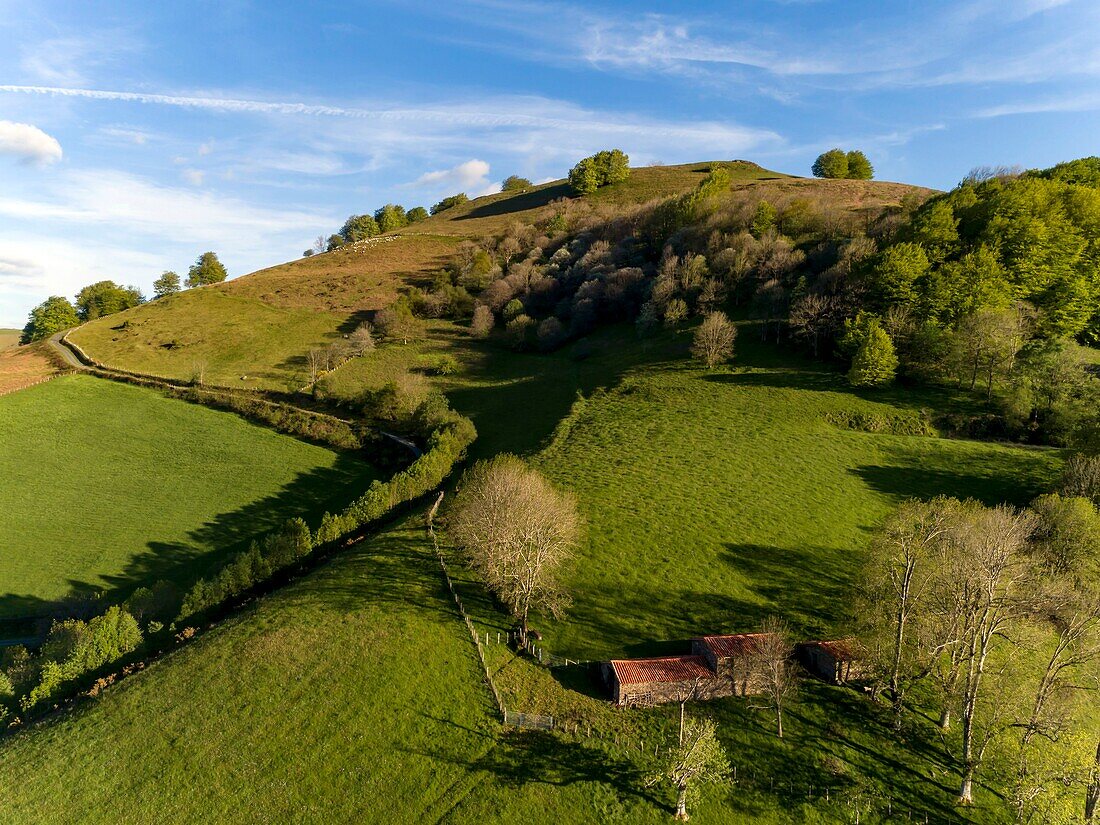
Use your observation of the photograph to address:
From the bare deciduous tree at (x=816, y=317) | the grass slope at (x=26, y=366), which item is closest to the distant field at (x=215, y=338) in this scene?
the grass slope at (x=26, y=366)

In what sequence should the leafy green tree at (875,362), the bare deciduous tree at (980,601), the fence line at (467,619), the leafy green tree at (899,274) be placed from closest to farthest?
the bare deciduous tree at (980,601)
the fence line at (467,619)
the leafy green tree at (875,362)
the leafy green tree at (899,274)

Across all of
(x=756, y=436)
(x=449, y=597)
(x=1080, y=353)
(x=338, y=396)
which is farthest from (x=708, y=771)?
(x=338, y=396)

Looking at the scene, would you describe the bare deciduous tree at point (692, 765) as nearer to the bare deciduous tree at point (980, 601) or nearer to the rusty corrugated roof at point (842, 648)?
the rusty corrugated roof at point (842, 648)

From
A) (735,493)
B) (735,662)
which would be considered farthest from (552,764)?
(735,493)

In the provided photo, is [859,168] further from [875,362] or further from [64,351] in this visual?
[64,351]

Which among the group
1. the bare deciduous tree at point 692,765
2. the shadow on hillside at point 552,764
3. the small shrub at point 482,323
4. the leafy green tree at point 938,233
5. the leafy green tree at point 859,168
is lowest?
the shadow on hillside at point 552,764
